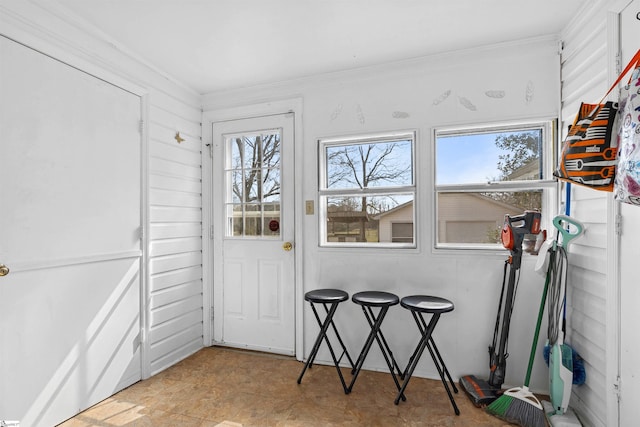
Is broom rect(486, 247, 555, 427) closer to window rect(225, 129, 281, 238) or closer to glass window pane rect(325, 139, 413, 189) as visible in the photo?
glass window pane rect(325, 139, 413, 189)

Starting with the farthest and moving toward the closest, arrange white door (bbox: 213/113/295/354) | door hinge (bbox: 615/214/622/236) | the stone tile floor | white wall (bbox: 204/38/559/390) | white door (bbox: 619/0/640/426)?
1. white door (bbox: 213/113/295/354)
2. white wall (bbox: 204/38/559/390)
3. the stone tile floor
4. door hinge (bbox: 615/214/622/236)
5. white door (bbox: 619/0/640/426)

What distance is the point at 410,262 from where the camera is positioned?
2648mm

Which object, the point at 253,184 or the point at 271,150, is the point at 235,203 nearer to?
the point at 253,184

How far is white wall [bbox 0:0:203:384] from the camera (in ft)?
7.07

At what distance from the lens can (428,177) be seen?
2.62 m

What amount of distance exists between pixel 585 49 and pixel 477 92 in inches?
25.9

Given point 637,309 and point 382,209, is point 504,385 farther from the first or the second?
point 382,209

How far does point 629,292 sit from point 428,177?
1383mm

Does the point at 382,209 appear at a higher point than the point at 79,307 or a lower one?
higher

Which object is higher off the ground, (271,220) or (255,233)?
(271,220)

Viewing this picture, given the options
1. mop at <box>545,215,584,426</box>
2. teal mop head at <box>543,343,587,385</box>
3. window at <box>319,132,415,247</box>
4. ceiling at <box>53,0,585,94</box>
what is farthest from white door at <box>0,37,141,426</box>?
teal mop head at <box>543,343,587,385</box>

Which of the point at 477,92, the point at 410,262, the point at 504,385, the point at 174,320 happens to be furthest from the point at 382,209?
the point at 174,320

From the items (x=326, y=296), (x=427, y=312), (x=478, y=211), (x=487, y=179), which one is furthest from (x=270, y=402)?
(x=487, y=179)

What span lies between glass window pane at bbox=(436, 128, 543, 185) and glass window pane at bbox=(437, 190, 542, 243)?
4.7 inches
